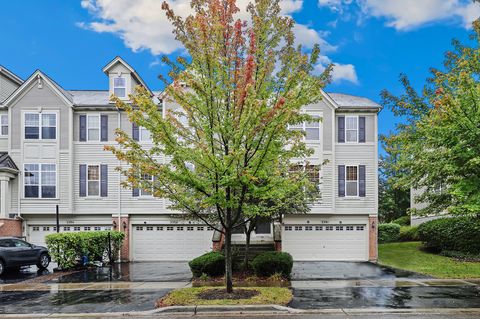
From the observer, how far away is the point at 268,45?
12227 mm

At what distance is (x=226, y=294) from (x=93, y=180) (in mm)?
15496

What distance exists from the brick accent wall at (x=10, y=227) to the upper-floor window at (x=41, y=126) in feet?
15.0

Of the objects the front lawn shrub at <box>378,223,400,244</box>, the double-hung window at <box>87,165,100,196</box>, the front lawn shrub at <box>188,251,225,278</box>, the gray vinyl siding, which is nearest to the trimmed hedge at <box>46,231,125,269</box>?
the double-hung window at <box>87,165,100,196</box>

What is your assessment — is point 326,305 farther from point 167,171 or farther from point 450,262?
point 450,262

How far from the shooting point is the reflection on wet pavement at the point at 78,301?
11.1 metres

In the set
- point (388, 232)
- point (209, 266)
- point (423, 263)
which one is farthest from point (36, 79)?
point (388, 232)

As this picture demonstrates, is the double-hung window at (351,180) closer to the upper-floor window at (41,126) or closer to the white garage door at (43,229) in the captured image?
the white garage door at (43,229)

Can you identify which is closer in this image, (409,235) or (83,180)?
(83,180)

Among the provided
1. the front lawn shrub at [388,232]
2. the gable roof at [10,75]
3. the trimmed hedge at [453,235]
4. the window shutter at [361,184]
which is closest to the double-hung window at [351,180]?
the window shutter at [361,184]

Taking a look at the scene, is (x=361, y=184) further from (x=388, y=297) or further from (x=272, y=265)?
(x=388, y=297)

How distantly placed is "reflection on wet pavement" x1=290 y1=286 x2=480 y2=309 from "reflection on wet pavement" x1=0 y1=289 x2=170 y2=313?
4.10 metres

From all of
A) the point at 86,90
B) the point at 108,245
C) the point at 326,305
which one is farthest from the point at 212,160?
the point at 86,90

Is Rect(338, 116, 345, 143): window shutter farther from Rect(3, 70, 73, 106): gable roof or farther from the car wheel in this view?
the car wheel

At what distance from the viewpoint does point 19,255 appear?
63.5 ft
